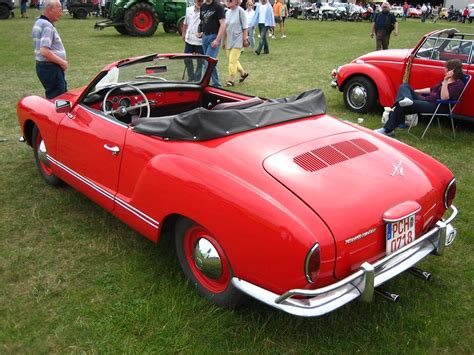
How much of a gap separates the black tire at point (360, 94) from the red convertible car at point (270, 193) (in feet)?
12.4

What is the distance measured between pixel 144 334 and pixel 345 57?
39.5 feet

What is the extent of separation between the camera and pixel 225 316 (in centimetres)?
258

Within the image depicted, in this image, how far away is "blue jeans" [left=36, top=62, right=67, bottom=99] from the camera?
5.13 metres

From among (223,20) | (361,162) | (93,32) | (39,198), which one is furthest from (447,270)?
(93,32)

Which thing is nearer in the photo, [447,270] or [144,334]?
[144,334]

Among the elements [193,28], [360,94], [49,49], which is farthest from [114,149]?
[193,28]

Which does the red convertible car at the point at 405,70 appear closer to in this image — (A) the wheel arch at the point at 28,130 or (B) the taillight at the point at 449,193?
(B) the taillight at the point at 449,193

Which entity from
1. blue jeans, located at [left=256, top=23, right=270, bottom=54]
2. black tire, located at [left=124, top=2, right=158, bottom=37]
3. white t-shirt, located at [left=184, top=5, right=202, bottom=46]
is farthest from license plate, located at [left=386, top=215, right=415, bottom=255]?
black tire, located at [left=124, top=2, right=158, bottom=37]

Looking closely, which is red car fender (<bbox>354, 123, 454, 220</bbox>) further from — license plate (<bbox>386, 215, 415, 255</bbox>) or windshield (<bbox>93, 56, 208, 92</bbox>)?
windshield (<bbox>93, 56, 208, 92</bbox>)

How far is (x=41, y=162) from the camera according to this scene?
4.37m

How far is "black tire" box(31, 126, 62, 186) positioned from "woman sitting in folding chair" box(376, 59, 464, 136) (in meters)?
3.70

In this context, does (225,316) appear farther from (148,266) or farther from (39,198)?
(39,198)

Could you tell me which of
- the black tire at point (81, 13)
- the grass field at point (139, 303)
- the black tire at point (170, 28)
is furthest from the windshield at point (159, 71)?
the black tire at point (81, 13)

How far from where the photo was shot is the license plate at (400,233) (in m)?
2.34
